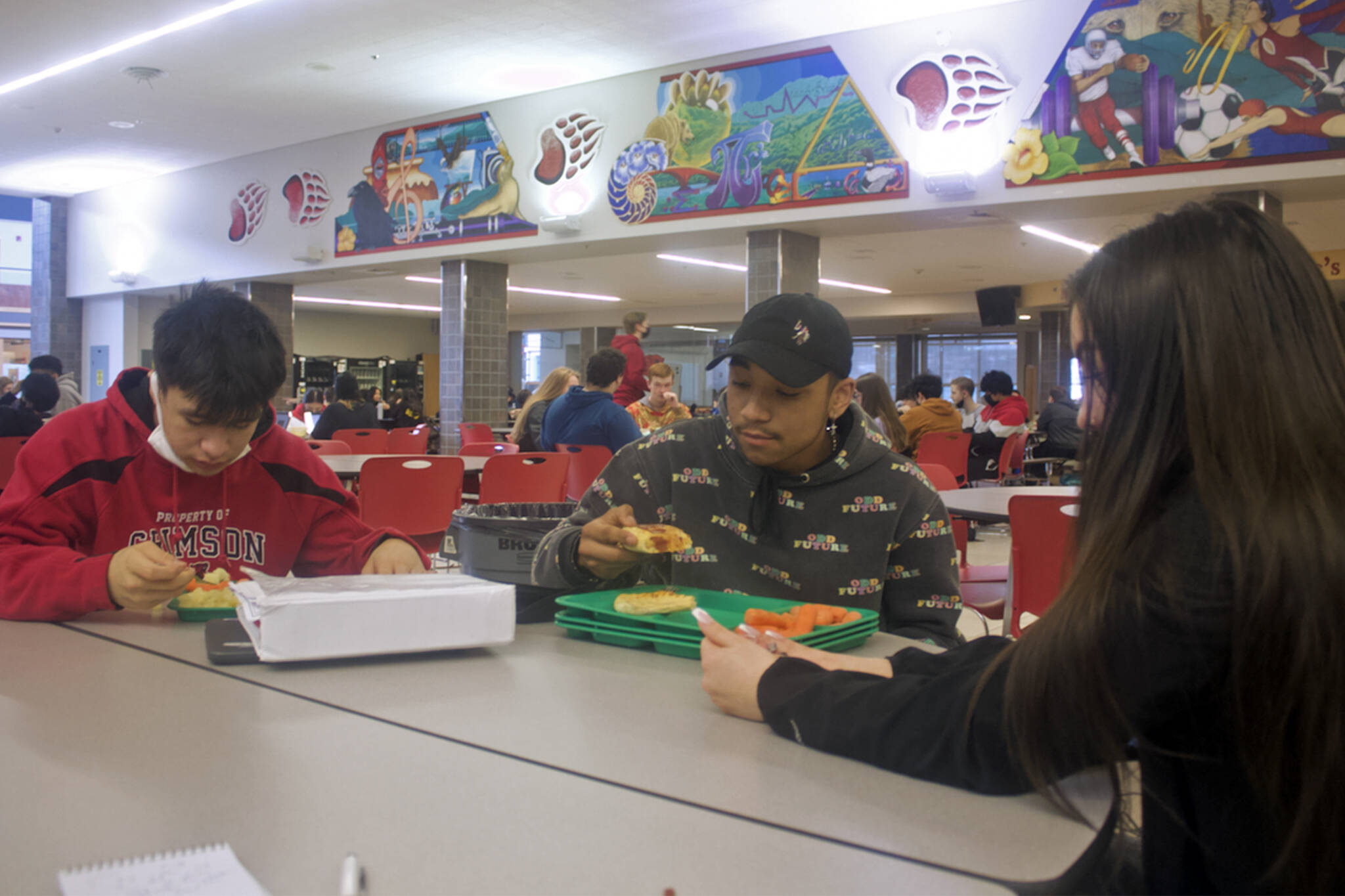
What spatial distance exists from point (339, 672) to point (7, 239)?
1781 cm

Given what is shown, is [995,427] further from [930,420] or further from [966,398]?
[966,398]

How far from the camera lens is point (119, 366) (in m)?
12.9

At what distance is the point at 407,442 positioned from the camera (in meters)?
6.86

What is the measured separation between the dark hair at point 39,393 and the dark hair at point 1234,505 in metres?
7.31

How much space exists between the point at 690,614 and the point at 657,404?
5.02m

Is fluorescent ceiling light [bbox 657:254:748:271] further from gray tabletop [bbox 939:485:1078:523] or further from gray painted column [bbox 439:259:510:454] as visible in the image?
gray tabletop [bbox 939:485:1078:523]

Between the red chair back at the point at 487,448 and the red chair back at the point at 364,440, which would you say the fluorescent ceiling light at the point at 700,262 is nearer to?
the red chair back at the point at 364,440

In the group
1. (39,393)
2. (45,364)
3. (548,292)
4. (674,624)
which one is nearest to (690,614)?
(674,624)

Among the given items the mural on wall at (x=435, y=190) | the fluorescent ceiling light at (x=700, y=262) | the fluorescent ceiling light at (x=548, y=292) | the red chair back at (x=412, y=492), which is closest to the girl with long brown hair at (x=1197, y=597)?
the red chair back at (x=412, y=492)

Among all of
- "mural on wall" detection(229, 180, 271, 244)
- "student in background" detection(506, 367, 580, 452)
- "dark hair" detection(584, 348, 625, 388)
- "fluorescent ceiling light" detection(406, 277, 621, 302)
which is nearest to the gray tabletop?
"dark hair" detection(584, 348, 625, 388)

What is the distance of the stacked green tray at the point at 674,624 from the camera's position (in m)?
1.26

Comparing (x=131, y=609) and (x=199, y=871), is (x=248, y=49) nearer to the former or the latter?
(x=131, y=609)

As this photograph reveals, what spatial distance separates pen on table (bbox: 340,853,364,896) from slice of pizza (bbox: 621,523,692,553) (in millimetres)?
749

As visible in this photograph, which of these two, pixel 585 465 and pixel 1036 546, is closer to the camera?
pixel 1036 546
